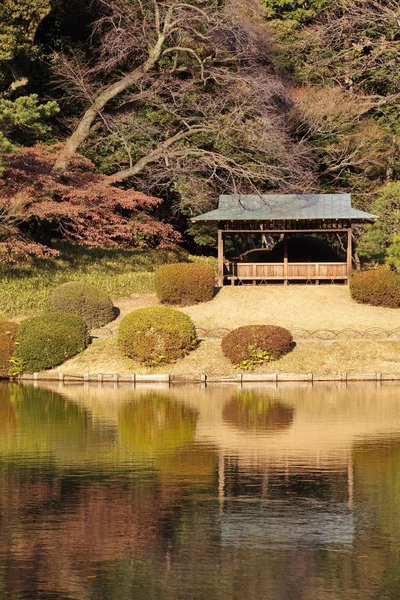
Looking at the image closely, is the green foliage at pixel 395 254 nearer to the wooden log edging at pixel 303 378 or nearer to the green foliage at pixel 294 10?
the wooden log edging at pixel 303 378

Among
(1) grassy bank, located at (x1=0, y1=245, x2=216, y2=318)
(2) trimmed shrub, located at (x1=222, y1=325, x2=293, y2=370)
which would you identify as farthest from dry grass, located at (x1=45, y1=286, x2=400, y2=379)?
(1) grassy bank, located at (x1=0, y1=245, x2=216, y2=318)

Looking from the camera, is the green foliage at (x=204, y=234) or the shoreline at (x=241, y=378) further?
the green foliage at (x=204, y=234)

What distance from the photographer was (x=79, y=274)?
133ft

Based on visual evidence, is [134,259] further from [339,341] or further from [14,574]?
[14,574]

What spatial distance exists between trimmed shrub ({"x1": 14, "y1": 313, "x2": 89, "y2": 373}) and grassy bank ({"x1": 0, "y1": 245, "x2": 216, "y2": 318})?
5.22 m

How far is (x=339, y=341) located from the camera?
102 ft

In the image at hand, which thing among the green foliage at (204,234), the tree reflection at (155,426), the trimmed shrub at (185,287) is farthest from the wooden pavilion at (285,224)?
the tree reflection at (155,426)

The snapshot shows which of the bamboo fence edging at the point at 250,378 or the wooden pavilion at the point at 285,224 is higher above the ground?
the wooden pavilion at the point at 285,224

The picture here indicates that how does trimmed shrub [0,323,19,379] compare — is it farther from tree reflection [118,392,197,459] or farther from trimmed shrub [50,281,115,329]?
tree reflection [118,392,197,459]

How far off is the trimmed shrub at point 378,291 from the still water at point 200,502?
46.4ft

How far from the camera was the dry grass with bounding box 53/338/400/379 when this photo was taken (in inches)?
1158

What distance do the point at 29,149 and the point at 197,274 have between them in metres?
8.56

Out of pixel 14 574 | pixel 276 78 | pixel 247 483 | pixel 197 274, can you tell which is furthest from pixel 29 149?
pixel 14 574

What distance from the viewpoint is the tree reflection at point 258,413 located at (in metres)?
20.1
